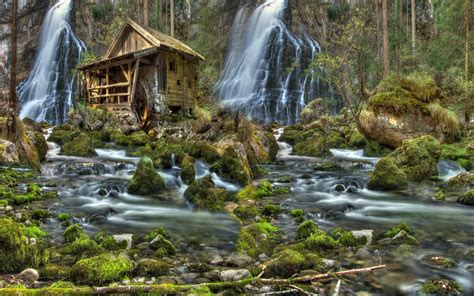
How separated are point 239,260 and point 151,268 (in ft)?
4.53

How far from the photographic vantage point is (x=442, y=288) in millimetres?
4945

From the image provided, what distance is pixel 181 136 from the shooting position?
2292cm

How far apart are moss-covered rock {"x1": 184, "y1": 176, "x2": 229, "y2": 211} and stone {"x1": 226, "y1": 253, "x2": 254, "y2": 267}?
12.8 ft

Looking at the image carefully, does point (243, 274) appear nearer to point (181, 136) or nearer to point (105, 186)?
point (105, 186)

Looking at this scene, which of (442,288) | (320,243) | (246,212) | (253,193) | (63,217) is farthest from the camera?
(253,193)

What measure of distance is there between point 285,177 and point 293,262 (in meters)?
9.20

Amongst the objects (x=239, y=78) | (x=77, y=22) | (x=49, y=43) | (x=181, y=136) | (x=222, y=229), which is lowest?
(x=222, y=229)

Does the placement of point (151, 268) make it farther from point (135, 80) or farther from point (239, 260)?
point (135, 80)

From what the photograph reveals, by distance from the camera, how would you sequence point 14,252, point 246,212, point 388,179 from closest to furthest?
point 14,252, point 246,212, point 388,179

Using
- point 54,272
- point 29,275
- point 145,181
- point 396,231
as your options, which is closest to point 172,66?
point 145,181

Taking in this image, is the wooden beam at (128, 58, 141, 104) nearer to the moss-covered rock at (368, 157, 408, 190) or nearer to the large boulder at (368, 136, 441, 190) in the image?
the large boulder at (368, 136, 441, 190)

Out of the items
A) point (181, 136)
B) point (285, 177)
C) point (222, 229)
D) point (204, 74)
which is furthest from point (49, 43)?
point (222, 229)

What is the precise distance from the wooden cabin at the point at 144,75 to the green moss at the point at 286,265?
23179 millimetres

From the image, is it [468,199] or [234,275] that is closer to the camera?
[234,275]
